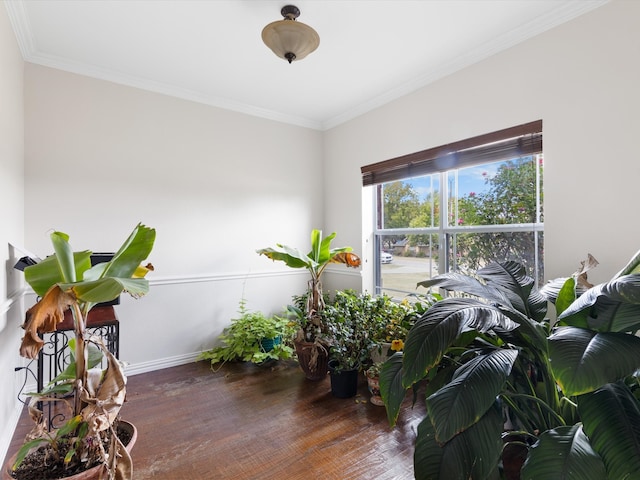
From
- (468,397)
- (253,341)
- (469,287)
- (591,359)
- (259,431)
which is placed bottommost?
(259,431)

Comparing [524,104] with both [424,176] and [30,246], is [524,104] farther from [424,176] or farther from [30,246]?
[30,246]

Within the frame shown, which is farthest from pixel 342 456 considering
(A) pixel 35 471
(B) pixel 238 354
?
(B) pixel 238 354

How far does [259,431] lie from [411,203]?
239cm

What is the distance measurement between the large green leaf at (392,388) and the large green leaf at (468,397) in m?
0.24

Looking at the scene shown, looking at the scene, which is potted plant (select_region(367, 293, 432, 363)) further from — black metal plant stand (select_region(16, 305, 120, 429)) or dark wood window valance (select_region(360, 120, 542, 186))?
black metal plant stand (select_region(16, 305, 120, 429))

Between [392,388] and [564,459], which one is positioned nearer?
[564,459]

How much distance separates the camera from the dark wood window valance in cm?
235

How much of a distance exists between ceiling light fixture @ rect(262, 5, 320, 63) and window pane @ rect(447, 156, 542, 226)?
1.65m

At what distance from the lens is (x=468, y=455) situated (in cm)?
101

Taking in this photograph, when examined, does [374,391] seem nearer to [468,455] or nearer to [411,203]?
[468,455]

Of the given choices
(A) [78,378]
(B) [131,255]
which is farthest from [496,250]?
(A) [78,378]

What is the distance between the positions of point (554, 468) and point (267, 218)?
10.7 ft

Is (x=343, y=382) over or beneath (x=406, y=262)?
beneath

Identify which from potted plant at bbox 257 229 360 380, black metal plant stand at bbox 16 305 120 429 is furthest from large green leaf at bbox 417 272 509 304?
black metal plant stand at bbox 16 305 120 429
